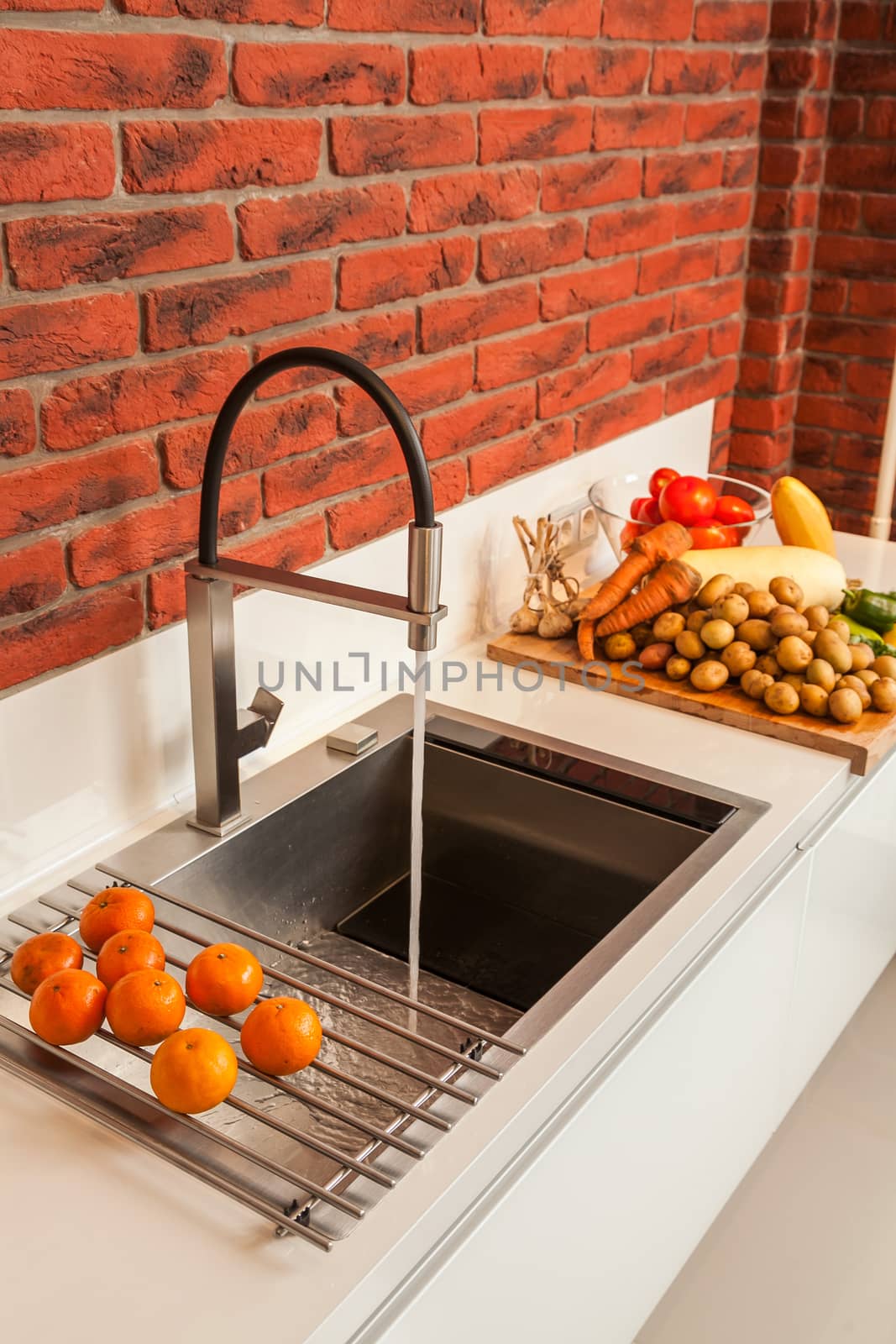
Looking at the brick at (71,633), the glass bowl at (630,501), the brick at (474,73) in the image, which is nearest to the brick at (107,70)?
the brick at (474,73)

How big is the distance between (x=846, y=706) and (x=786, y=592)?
8.5 inches

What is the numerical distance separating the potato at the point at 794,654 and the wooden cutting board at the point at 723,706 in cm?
6

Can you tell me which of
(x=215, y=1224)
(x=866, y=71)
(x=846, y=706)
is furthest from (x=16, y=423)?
(x=866, y=71)

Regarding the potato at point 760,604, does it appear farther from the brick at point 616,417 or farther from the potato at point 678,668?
the brick at point 616,417

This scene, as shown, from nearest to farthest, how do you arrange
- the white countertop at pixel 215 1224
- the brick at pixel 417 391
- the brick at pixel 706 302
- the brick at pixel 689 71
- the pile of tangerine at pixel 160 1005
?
the white countertop at pixel 215 1224 → the pile of tangerine at pixel 160 1005 → the brick at pixel 417 391 → the brick at pixel 689 71 → the brick at pixel 706 302

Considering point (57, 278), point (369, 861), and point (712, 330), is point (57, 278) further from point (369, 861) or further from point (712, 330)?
point (712, 330)

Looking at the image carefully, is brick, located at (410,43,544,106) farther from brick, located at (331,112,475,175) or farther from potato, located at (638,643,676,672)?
potato, located at (638,643,676,672)

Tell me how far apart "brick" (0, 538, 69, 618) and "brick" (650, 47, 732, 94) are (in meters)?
1.26

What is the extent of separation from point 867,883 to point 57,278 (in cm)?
125

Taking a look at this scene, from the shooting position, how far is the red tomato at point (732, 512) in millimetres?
1898

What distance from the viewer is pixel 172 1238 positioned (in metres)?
0.85

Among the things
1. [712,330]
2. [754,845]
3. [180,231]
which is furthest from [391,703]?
[712,330]

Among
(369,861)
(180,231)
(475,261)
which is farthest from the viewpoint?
(475,261)

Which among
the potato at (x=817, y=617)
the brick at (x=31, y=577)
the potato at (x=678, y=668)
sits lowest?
the potato at (x=678, y=668)
